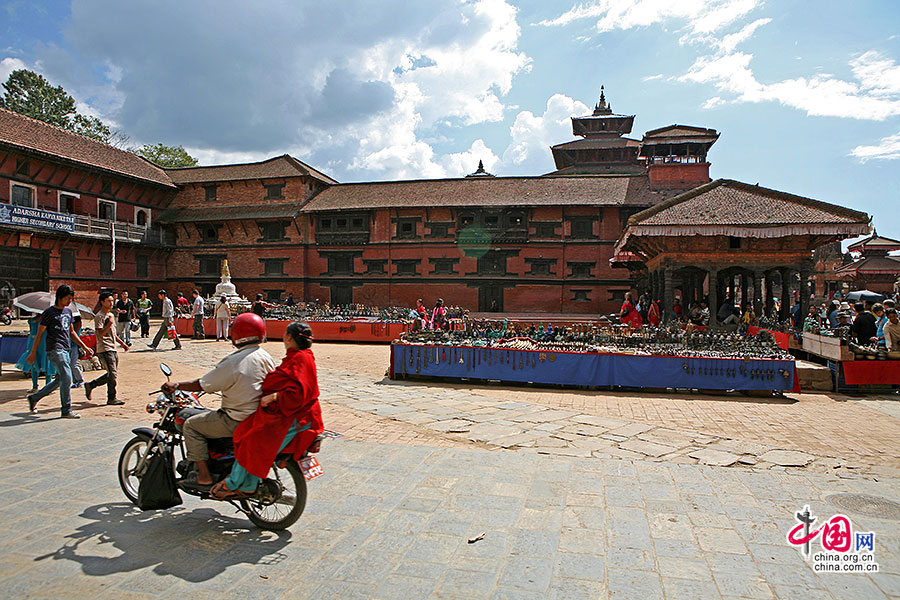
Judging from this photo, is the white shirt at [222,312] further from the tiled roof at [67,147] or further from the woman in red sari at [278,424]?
the woman in red sari at [278,424]

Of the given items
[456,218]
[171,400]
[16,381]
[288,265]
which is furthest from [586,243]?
[171,400]

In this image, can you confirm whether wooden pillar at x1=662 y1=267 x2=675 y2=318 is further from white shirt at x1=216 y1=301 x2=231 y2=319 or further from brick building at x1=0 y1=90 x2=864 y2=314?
white shirt at x1=216 y1=301 x2=231 y2=319

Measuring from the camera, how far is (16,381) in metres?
10.7

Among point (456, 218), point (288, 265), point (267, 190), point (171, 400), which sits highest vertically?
point (267, 190)

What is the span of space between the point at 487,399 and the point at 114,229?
30.7 metres

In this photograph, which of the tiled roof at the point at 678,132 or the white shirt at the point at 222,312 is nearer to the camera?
the white shirt at the point at 222,312

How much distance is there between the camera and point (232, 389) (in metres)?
3.92

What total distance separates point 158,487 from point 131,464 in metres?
0.71

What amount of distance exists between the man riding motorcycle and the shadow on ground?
0.36 meters

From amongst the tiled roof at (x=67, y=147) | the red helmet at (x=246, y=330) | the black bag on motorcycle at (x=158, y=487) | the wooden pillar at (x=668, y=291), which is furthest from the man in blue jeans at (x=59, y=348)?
the tiled roof at (x=67, y=147)

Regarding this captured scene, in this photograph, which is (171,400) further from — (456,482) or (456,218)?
(456,218)

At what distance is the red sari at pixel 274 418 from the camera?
378cm

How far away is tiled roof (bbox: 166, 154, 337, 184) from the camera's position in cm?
3566

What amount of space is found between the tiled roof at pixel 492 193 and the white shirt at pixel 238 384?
28.1 meters
